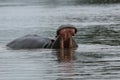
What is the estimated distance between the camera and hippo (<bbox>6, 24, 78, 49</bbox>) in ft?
58.1

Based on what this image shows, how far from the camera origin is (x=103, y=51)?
17.8 m

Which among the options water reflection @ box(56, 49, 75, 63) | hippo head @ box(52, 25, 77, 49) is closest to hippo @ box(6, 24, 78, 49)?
hippo head @ box(52, 25, 77, 49)

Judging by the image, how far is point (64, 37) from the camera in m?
17.9

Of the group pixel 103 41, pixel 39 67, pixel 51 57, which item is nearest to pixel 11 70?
pixel 39 67

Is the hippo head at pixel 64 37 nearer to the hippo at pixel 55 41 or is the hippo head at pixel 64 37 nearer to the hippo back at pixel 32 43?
the hippo at pixel 55 41

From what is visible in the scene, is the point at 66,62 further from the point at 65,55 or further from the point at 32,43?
the point at 32,43

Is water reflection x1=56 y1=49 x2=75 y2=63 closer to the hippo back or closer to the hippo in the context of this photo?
the hippo

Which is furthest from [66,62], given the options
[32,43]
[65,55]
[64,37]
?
[32,43]

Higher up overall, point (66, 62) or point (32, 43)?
point (66, 62)

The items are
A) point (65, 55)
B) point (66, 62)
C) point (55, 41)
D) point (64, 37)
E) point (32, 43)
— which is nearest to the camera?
point (66, 62)

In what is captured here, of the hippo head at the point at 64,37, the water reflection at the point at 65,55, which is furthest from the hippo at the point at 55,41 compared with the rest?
the water reflection at the point at 65,55

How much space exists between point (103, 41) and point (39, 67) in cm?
711

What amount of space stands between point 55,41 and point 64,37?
26.8 inches

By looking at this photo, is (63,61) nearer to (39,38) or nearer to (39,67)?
(39,67)
